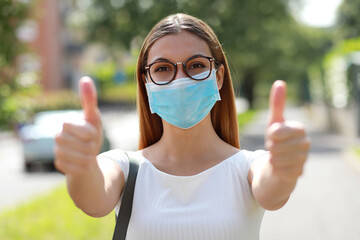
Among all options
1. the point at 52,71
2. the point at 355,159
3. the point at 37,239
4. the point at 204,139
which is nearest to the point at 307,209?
the point at 37,239

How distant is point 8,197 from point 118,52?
35.8 ft

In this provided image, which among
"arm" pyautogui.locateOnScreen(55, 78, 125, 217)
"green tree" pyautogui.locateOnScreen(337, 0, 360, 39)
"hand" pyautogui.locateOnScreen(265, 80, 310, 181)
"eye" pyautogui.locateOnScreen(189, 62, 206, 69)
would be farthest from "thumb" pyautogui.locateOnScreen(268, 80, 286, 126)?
"green tree" pyautogui.locateOnScreen(337, 0, 360, 39)

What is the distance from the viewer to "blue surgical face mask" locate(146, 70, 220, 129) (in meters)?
2.24

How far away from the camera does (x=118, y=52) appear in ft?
67.4

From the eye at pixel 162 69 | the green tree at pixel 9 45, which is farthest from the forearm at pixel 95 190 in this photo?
the green tree at pixel 9 45

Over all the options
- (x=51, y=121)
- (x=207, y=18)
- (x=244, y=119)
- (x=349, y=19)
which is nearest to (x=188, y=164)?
(x=51, y=121)

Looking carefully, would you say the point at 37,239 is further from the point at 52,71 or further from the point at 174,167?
the point at 52,71

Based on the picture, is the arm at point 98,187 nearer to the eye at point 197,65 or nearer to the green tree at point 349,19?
the eye at point 197,65

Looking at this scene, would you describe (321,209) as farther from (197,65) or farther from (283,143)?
(283,143)

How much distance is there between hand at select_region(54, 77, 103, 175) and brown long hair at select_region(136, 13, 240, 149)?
814 millimetres

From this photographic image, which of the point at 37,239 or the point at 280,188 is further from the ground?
the point at 280,188

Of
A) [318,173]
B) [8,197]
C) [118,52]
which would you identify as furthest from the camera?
[118,52]

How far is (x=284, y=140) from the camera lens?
1.58 meters

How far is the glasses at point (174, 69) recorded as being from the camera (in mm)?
2270
